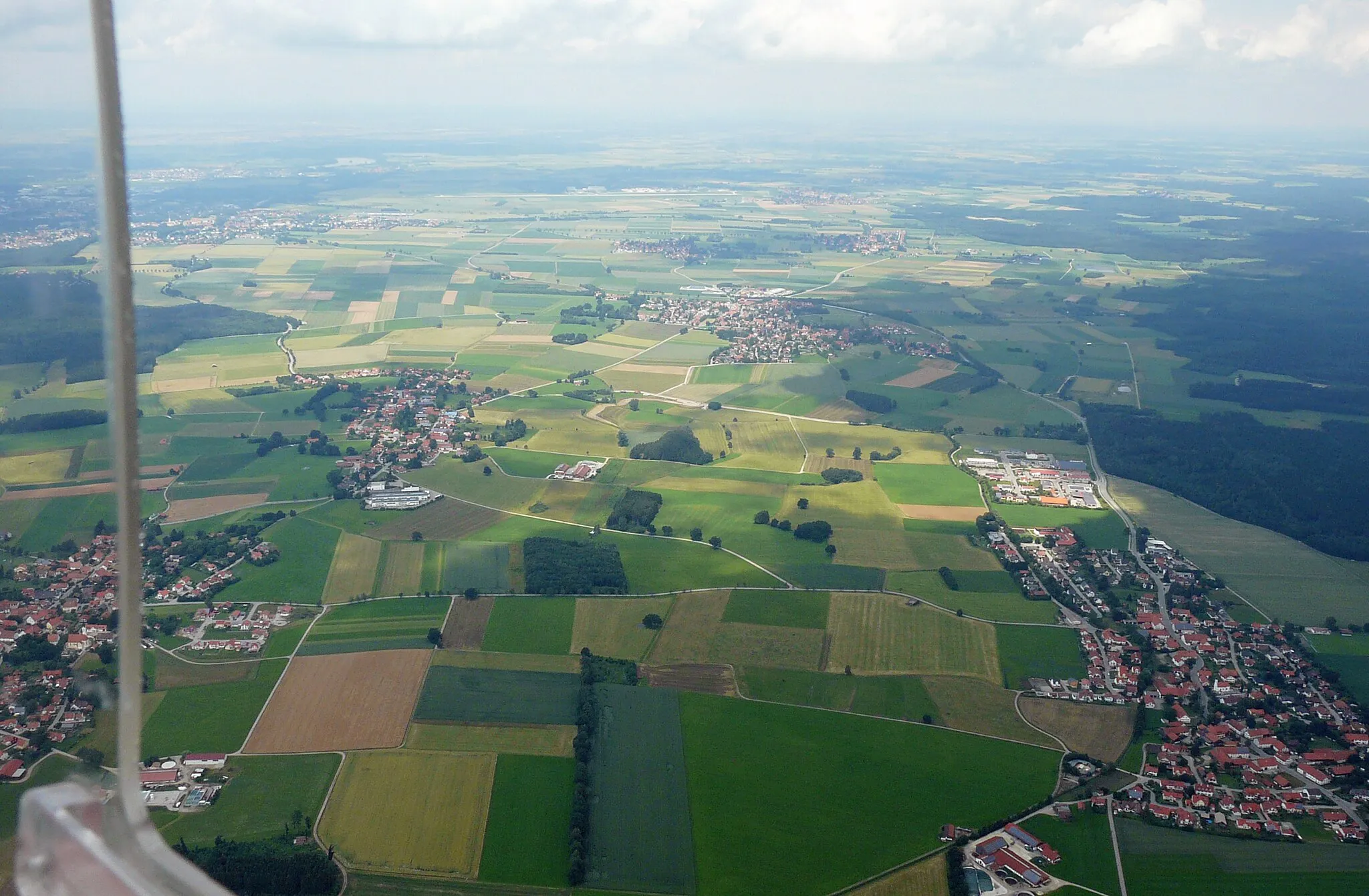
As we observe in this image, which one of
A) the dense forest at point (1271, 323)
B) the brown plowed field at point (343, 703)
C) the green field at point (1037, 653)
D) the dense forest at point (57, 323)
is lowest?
the green field at point (1037, 653)

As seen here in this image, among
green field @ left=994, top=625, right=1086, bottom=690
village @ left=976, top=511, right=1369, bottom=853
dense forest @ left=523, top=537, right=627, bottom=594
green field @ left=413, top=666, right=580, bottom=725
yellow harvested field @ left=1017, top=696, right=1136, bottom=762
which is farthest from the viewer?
dense forest @ left=523, top=537, right=627, bottom=594

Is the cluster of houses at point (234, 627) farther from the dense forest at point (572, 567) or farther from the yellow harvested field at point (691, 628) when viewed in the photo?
the yellow harvested field at point (691, 628)

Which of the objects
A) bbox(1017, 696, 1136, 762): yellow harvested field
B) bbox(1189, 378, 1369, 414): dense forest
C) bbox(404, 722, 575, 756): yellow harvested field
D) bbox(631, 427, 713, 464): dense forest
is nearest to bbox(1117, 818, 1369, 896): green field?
bbox(1017, 696, 1136, 762): yellow harvested field

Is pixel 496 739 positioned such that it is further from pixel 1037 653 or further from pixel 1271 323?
pixel 1271 323

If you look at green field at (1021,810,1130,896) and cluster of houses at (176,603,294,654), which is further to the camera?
cluster of houses at (176,603,294,654)

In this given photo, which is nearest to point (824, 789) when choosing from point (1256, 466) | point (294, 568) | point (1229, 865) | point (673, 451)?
point (1229, 865)

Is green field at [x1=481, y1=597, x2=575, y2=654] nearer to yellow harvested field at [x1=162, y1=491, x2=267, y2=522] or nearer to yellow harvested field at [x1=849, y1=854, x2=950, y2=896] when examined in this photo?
yellow harvested field at [x1=849, y1=854, x2=950, y2=896]

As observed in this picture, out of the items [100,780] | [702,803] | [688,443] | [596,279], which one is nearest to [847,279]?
[596,279]

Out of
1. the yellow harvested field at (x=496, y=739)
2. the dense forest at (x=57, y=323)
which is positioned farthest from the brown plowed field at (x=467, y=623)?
the dense forest at (x=57, y=323)
